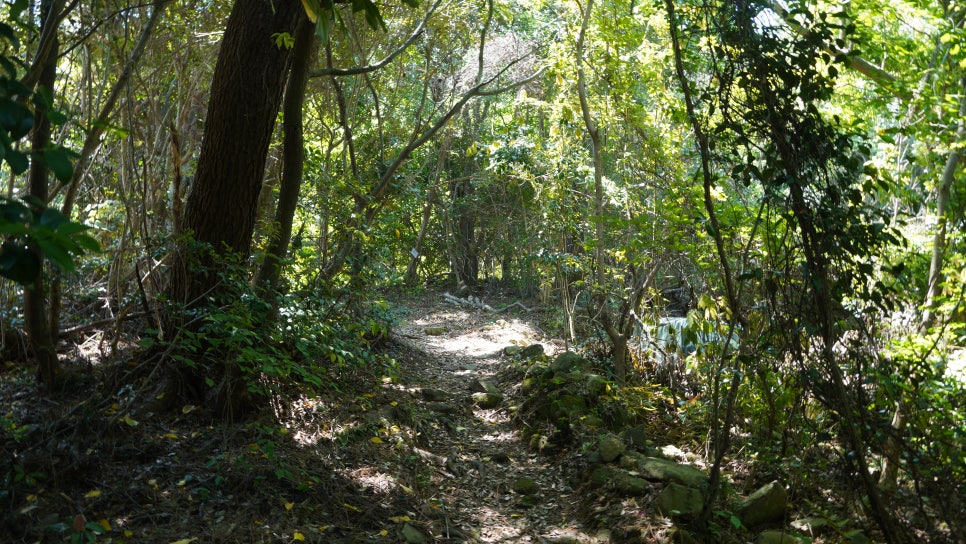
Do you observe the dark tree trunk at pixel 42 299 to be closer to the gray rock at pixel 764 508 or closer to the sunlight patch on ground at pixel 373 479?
the sunlight patch on ground at pixel 373 479

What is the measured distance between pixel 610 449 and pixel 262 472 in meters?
2.87

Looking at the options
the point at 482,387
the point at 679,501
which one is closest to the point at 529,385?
the point at 482,387

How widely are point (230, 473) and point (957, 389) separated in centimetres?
442

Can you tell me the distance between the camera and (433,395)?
25.7 ft

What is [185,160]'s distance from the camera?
254 inches

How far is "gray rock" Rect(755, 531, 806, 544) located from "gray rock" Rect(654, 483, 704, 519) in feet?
1.41

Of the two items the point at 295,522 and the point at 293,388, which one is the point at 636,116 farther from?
the point at 295,522

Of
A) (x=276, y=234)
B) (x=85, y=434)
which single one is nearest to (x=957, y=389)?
(x=276, y=234)

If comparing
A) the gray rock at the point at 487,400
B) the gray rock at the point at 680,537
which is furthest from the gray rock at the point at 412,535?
the gray rock at the point at 487,400

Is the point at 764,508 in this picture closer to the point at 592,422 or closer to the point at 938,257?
the point at 938,257

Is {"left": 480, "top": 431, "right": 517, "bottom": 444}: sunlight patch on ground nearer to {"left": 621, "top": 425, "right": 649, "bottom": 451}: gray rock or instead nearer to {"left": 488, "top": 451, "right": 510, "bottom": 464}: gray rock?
{"left": 488, "top": 451, "right": 510, "bottom": 464}: gray rock

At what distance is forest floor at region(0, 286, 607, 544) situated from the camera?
3.52m

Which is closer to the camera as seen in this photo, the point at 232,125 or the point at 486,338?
the point at 232,125

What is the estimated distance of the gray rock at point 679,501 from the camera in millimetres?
4465
